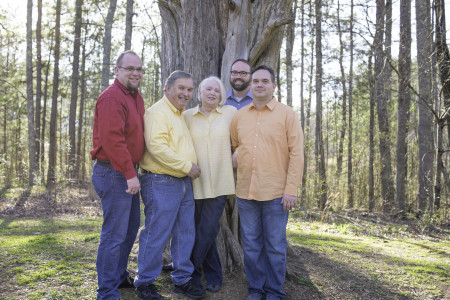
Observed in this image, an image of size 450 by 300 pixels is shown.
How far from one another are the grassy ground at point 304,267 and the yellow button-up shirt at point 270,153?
113 cm

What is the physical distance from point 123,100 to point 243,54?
185 centimetres

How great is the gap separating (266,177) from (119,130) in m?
1.33

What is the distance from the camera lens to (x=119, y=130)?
9.70 feet

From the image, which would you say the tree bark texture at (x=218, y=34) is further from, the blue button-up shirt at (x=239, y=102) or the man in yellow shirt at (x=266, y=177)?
the man in yellow shirt at (x=266, y=177)

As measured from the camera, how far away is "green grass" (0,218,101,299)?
11.4 feet

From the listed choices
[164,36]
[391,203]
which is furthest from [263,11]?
[391,203]

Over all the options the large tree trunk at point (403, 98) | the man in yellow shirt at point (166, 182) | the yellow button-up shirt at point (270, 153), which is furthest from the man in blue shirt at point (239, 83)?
the large tree trunk at point (403, 98)

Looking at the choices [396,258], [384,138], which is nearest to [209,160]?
[396,258]

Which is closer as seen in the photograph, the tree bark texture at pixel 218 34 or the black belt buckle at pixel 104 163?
the black belt buckle at pixel 104 163

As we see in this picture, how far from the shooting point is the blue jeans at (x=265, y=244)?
3295 mm

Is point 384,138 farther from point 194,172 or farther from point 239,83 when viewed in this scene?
point 194,172

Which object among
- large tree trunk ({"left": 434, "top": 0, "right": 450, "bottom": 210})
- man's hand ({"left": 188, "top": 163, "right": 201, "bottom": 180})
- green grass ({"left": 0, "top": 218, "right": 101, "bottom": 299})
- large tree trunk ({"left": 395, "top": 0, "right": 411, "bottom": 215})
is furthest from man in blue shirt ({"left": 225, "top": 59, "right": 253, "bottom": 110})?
large tree trunk ({"left": 395, "top": 0, "right": 411, "bottom": 215})

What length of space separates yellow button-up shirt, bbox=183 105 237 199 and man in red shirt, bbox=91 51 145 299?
531 mm

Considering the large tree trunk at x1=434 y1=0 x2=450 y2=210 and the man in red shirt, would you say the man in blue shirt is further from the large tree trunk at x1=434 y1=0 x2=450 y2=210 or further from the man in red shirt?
the large tree trunk at x1=434 y1=0 x2=450 y2=210
